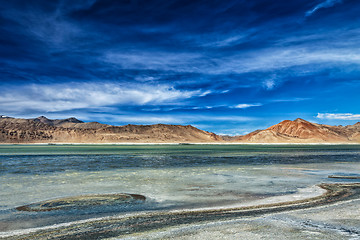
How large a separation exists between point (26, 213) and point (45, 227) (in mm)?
2008

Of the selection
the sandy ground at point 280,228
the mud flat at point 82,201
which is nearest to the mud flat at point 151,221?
the sandy ground at point 280,228

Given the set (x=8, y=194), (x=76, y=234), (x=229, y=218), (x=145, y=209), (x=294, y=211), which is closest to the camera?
(x=76, y=234)

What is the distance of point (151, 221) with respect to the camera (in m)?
7.64

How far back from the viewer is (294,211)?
8.51m

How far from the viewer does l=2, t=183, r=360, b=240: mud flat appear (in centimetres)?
656

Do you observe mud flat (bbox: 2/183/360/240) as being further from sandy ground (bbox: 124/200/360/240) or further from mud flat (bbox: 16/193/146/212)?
mud flat (bbox: 16/193/146/212)

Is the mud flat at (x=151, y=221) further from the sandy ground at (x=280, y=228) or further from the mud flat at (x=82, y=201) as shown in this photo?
the mud flat at (x=82, y=201)

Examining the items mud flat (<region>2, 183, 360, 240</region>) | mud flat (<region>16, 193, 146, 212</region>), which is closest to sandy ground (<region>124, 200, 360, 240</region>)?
mud flat (<region>2, 183, 360, 240</region>)

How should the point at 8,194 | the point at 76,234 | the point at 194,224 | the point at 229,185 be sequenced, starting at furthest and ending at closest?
the point at 229,185, the point at 8,194, the point at 194,224, the point at 76,234

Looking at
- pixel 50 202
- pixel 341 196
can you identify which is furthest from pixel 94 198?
pixel 341 196

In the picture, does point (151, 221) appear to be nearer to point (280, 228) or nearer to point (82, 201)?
point (280, 228)

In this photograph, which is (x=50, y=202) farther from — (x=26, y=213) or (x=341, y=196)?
(x=341, y=196)

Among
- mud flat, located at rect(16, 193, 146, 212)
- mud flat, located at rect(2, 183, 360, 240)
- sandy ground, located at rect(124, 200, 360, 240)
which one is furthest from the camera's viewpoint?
mud flat, located at rect(16, 193, 146, 212)

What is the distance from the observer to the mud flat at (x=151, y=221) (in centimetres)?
656
